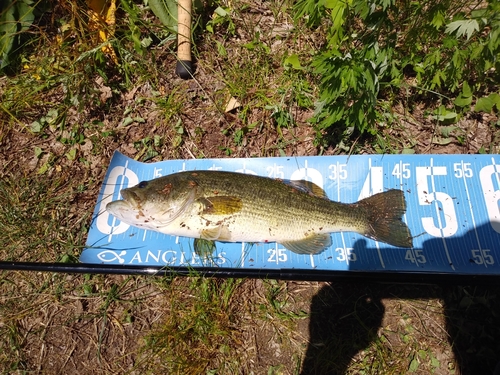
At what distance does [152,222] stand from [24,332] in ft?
6.10

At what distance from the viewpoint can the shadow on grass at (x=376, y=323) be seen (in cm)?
312

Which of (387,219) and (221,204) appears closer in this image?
(221,204)

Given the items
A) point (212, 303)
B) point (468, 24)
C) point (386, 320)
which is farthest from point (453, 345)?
point (468, 24)

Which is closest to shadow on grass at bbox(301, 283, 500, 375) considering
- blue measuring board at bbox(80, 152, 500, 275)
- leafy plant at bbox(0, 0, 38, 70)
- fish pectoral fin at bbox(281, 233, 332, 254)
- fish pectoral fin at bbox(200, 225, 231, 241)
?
blue measuring board at bbox(80, 152, 500, 275)

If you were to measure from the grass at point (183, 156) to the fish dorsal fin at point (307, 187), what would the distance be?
0.65 m

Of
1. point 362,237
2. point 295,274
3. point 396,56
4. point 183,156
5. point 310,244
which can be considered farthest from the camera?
point 183,156

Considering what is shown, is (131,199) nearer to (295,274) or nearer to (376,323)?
(295,274)

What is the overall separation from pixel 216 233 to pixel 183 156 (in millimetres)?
1299

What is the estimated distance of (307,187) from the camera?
137 inches

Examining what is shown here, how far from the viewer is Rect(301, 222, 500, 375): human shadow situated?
10.3 feet

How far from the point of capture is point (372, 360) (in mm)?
3156

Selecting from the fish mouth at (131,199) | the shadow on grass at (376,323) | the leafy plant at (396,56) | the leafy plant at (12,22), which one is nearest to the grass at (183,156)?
the shadow on grass at (376,323)

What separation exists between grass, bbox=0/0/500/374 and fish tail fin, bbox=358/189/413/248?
49cm

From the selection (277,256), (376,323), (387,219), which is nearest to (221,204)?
(277,256)
